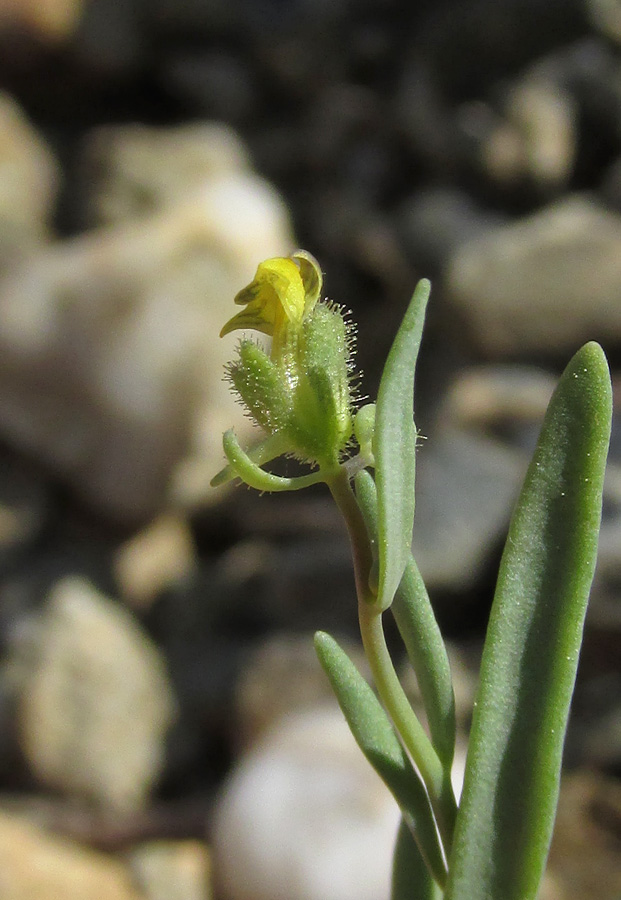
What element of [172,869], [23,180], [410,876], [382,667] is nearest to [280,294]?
[382,667]

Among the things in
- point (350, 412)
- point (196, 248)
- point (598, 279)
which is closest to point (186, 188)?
point (196, 248)

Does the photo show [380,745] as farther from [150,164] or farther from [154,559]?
[150,164]

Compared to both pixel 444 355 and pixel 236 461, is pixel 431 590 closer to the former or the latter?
pixel 444 355

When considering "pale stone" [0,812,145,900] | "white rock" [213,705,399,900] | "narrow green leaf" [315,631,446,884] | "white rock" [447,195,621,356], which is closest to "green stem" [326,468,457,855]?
"narrow green leaf" [315,631,446,884]

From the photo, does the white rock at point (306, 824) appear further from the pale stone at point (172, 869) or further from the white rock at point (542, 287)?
the white rock at point (542, 287)

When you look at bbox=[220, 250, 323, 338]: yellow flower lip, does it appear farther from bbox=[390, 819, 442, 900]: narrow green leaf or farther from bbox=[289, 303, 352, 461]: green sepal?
bbox=[390, 819, 442, 900]: narrow green leaf

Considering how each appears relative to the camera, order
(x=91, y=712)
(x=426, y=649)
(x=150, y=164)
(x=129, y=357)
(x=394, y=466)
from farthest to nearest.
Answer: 1. (x=150, y=164)
2. (x=129, y=357)
3. (x=91, y=712)
4. (x=426, y=649)
5. (x=394, y=466)

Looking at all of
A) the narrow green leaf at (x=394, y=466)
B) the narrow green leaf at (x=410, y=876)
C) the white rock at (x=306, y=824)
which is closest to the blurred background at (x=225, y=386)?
the white rock at (x=306, y=824)
